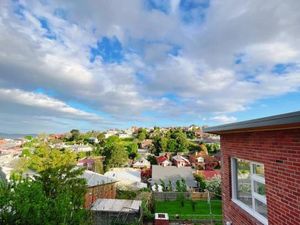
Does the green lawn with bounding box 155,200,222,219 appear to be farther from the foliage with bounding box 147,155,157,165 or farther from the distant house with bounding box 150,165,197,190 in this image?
the foliage with bounding box 147,155,157,165

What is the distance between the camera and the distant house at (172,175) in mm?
44169

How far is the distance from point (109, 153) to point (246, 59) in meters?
51.9

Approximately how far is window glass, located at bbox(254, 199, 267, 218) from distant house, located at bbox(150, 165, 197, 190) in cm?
3715

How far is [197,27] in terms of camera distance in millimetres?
12141

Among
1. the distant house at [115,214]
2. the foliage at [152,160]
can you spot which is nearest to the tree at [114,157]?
the foliage at [152,160]

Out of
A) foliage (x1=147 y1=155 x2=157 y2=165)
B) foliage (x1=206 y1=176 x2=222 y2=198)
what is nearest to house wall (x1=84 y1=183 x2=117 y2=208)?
foliage (x1=206 y1=176 x2=222 y2=198)

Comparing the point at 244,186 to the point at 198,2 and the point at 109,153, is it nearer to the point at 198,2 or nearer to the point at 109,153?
the point at 198,2

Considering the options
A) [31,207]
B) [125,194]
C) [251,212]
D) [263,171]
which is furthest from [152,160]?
[263,171]

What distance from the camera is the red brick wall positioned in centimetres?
478

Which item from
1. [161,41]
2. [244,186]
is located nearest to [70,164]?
[161,41]

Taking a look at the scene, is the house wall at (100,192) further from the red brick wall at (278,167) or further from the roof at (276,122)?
the roof at (276,122)

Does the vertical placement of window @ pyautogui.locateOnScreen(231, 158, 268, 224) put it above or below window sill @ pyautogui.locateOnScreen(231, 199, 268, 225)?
above

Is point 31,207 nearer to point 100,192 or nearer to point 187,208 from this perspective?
point 100,192

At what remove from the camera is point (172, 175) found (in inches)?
1818
